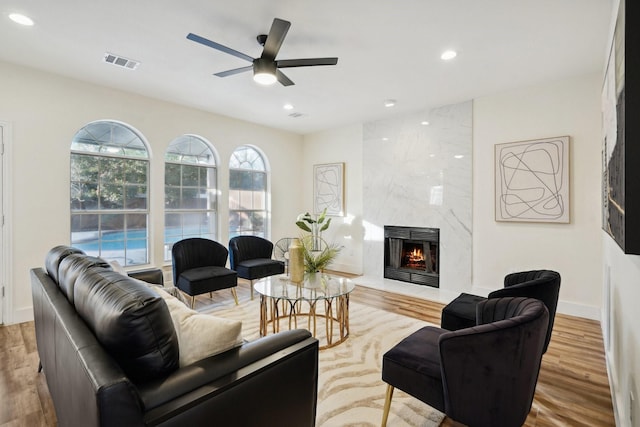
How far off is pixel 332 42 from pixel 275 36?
76cm

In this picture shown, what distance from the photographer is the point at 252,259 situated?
4.62 metres

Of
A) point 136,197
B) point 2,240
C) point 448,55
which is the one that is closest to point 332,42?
point 448,55

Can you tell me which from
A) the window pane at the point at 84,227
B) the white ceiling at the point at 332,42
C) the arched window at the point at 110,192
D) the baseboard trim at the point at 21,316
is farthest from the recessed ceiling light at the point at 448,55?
Result: the baseboard trim at the point at 21,316

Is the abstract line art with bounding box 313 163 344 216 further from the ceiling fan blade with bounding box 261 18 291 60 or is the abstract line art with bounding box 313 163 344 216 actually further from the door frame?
the door frame

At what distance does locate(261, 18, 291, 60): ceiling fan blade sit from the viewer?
6.91ft

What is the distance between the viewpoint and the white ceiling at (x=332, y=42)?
237 centimetres

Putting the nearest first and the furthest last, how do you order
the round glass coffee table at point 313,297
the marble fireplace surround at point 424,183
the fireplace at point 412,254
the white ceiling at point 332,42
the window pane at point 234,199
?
the white ceiling at point 332,42 < the round glass coffee table at point 313,297 < the marble fireplace surround at point 424,183 < the fireplace at point 412,254 < the window pane at point 234,199

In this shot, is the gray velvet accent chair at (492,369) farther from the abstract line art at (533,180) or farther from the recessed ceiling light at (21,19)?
the recessed ceiling light at (21,19)

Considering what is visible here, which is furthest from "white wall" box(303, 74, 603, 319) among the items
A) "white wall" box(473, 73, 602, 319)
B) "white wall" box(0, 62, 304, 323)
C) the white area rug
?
"white wall" box(0, 62, 304, 323)

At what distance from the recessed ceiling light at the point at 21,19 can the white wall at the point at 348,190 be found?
14.7 feet

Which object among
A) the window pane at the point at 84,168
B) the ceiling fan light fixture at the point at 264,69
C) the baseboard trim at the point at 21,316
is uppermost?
the ceiling fan light fixture at the point at 264,69

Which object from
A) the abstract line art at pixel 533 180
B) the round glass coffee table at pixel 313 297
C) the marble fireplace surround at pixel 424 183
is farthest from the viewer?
the marble fireplace surround at pixel 424 183

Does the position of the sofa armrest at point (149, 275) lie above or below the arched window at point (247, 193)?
below

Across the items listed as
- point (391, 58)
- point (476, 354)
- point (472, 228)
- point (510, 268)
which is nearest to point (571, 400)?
point (476, 354)
